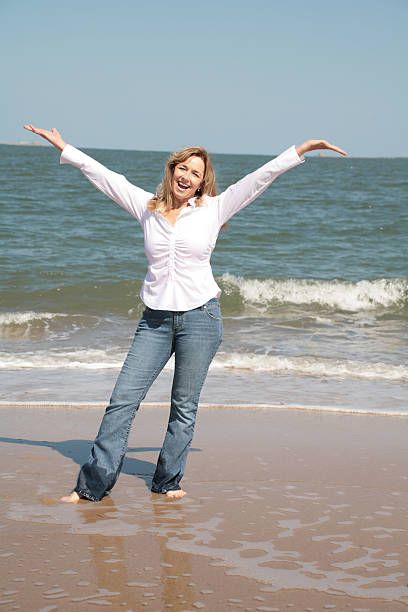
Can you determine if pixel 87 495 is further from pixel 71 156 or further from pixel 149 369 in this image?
pixel 71 156

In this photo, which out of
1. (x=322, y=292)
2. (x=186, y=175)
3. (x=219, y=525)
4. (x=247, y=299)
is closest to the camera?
(x=219, y=525)

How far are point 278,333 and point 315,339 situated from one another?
1.69 ft

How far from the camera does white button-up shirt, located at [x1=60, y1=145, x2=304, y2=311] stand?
416 cm

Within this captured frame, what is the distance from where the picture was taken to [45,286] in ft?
48.6

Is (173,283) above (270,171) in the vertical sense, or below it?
below

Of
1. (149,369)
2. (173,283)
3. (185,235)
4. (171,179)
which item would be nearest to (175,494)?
(149,369)

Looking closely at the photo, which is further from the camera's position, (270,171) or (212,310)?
(212,310)

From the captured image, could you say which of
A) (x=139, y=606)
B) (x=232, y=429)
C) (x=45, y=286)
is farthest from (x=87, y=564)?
(x=45, y=286)

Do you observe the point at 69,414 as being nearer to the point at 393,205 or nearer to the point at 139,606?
the point at 139,606

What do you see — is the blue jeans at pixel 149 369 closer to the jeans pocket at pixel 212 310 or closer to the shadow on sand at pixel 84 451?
the jeans pocket at pixel 212 310

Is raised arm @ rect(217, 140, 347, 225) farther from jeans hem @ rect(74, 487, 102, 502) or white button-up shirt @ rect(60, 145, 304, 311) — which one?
jeans hem @ rect(74, 487, 102, 502)

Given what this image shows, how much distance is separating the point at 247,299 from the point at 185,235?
10.2 metres

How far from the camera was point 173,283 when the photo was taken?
13.8 feet

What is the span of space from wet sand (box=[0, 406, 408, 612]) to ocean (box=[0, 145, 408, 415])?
1.43 meters
